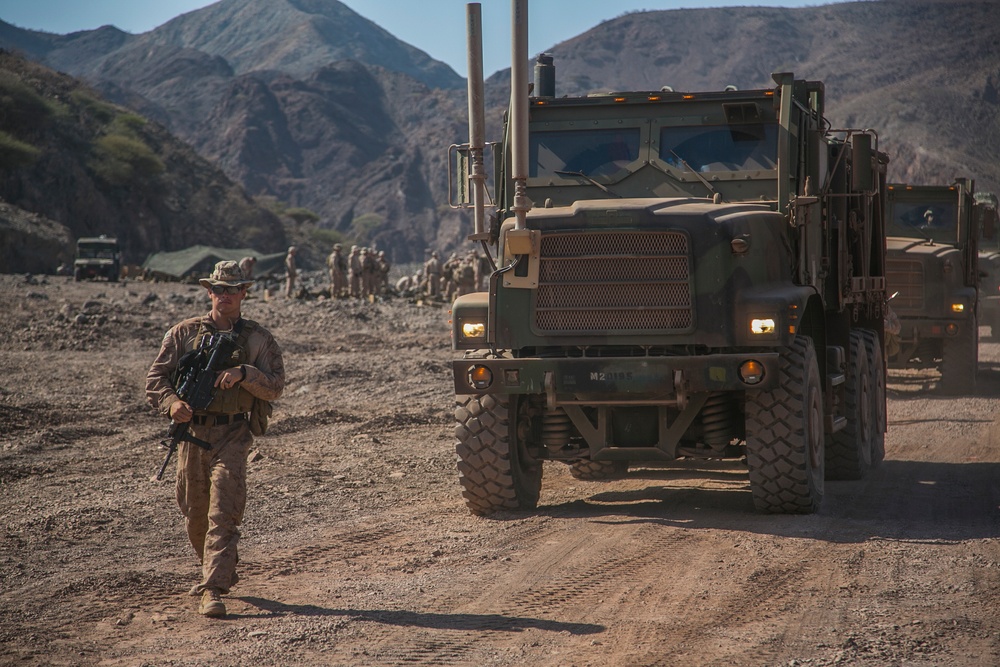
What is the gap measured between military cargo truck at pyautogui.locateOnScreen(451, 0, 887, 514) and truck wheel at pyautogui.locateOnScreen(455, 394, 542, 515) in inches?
0.5

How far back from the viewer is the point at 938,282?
15484 mm

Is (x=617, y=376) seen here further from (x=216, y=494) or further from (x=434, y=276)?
(x=434, y=276)

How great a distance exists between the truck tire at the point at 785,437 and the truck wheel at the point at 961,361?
343 inches

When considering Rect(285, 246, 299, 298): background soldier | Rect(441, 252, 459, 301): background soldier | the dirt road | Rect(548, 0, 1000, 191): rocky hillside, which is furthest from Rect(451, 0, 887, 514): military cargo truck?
Rect(548, 0, 1000, 191): rocky hillside

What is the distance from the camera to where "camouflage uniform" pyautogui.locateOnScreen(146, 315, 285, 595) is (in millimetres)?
5793

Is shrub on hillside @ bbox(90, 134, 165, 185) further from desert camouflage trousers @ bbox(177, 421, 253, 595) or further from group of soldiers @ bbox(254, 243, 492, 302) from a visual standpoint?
desert camouflage trousers @ bbox(177, 421, 253, 595)

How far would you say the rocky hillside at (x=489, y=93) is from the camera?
307 feet

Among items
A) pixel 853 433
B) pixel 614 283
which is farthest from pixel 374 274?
pixel 614 283

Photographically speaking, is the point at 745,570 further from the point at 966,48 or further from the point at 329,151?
the point at 329,151

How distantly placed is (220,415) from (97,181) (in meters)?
56.9

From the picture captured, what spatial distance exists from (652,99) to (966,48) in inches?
4138

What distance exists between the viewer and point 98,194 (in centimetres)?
5822

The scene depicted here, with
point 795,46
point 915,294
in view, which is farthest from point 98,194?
point 795,46

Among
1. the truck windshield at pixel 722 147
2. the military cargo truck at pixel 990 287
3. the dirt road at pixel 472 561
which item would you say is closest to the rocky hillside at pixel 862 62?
the military cargo truck at pixel 990 287
